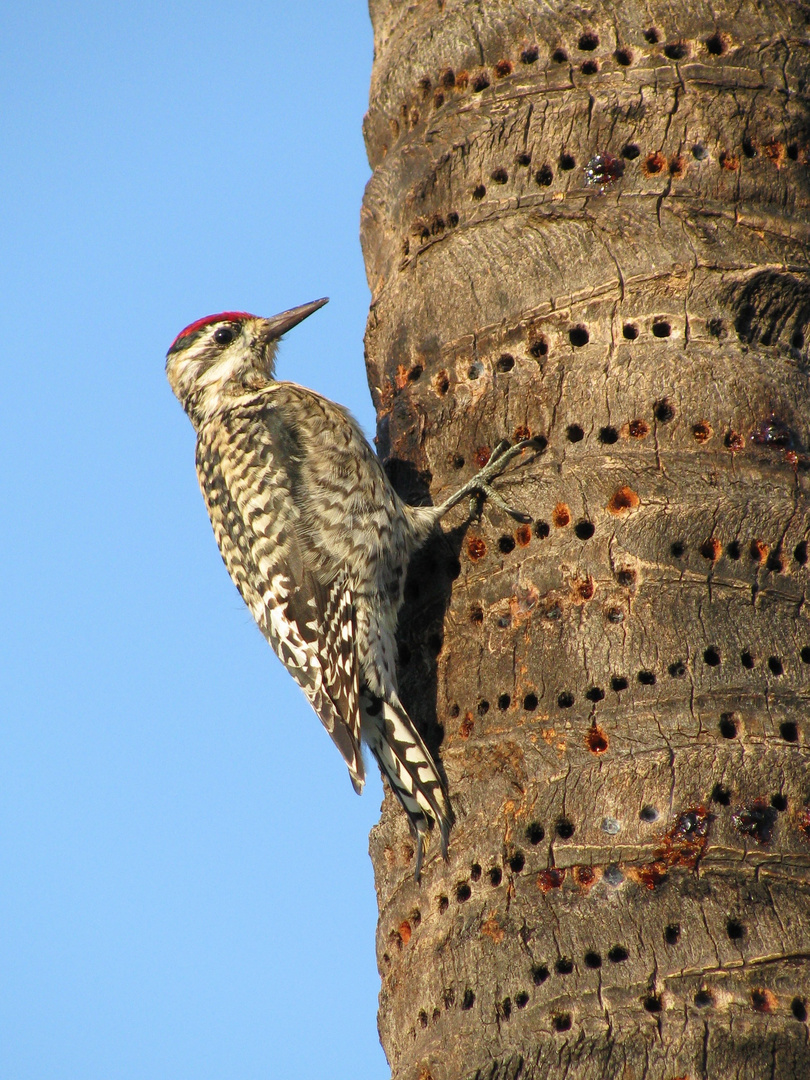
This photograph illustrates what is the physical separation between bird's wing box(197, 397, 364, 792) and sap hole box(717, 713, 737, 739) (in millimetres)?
1288

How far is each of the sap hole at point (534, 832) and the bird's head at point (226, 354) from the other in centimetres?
290

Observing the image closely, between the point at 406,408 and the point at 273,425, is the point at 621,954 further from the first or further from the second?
the point at 273,425

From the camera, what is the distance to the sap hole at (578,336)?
143 inches

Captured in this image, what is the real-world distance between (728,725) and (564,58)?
6.58 ft

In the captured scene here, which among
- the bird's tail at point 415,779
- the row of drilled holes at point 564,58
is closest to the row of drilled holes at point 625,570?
the bird's tail at point 415,779

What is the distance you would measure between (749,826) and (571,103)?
81.5 inches

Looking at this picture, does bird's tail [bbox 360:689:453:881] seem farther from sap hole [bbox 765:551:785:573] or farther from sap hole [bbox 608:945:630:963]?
sap hole [bbox 765:551:785:573]

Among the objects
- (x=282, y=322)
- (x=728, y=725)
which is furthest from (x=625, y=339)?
(x=282, y=322)

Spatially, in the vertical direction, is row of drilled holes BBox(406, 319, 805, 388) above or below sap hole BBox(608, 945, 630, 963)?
above

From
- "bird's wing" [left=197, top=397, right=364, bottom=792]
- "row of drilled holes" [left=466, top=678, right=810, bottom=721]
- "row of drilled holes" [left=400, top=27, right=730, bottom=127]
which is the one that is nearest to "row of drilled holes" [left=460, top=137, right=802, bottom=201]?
"row of drilled holes" [left=400, top=27, right=730, bottom=127]

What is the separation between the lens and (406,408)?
13.1 feet

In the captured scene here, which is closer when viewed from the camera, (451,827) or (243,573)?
(451,827)

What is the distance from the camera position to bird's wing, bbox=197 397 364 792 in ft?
13.9

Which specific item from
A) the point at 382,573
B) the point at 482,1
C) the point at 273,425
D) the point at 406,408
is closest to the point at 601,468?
the point at 406,408
